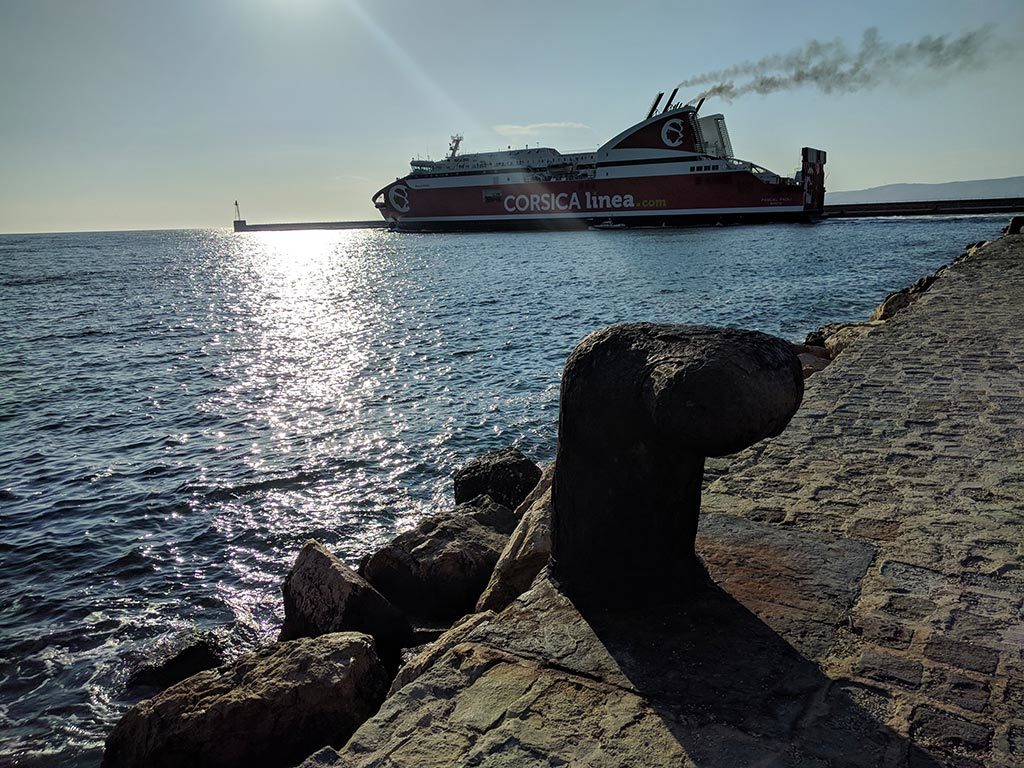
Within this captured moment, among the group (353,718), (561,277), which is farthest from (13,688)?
(561,277)

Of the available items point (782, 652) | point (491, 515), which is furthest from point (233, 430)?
point (782, 652)

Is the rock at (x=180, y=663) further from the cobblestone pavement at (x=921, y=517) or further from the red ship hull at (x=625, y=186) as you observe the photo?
the red ship hull at (x=625, y=186)

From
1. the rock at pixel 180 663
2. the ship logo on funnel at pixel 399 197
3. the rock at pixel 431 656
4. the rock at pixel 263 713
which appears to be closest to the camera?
the rock at pixel 431 656

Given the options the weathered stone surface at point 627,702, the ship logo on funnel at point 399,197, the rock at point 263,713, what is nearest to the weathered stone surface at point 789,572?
the weathered stone surface at point 627,702

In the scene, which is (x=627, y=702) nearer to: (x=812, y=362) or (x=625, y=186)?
(x=812, y=362)

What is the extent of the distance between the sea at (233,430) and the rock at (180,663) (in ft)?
0.51

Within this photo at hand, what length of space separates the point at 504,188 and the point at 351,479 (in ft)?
204

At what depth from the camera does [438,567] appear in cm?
493

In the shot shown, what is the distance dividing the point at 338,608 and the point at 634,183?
60835mm

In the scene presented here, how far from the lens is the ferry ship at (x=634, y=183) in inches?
2277

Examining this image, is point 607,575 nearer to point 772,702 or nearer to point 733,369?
point 772,702

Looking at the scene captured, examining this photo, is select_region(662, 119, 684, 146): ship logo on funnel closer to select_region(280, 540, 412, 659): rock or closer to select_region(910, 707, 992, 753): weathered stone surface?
select_region(280, 540, 412, 659): rock

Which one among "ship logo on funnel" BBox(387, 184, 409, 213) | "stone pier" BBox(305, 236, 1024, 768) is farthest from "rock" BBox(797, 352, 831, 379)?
"ship logo on funnel" BBox(387, 184, 409, 213)

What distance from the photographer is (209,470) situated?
9.13 m
